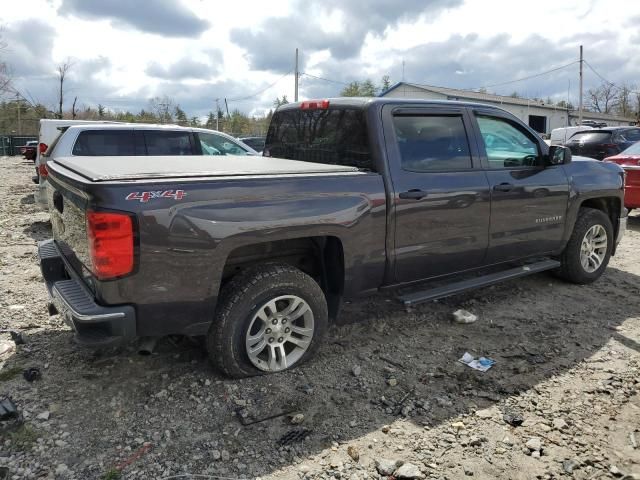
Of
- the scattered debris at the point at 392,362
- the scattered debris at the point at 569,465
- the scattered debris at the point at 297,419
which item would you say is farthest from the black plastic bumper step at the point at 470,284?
the scattered debris at the point at 569,465

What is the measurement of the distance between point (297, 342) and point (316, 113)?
1.93 meters

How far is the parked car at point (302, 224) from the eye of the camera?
9.09 ft

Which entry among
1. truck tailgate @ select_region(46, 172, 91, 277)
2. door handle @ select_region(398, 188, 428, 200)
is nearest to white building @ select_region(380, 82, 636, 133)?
door handle @ select_region(398, 188, 428, 200)

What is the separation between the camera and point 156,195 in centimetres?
273

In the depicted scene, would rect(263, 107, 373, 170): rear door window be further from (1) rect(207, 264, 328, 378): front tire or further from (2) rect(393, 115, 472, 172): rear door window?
(1) rect(207, 264, 328, 378): front tire

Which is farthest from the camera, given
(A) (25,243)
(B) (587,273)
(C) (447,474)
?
(A) (25,243)

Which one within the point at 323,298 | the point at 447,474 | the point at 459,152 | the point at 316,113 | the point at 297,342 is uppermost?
the point at 316,113

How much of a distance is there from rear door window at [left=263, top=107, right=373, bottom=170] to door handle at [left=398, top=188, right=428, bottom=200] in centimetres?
31

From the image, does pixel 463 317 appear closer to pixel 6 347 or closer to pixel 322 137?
pixel 322 137

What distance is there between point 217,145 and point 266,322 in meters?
5.41

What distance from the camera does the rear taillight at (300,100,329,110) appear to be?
4146mm

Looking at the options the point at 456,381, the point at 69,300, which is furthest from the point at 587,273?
the point at 69,300

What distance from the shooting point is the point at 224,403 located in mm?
3131

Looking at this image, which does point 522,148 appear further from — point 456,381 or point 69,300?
point 69,300
